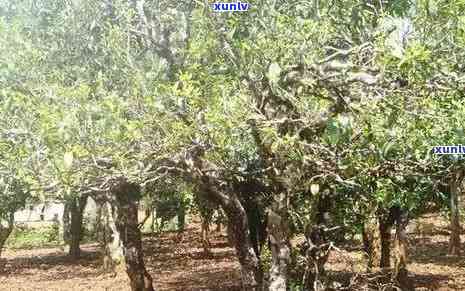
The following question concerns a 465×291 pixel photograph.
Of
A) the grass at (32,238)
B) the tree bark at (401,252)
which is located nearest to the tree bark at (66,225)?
the grass at (32,238)

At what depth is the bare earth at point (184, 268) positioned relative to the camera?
77.4ft

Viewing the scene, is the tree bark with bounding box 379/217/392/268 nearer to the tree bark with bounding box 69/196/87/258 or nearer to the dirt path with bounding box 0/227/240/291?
the dirt path with bounding box 0/227/240/291

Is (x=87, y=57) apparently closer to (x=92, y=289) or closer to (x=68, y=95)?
(x=68, y=95)

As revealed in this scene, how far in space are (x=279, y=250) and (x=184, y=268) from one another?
19375 millimetres

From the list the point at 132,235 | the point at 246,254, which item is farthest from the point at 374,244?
the point at 246,254

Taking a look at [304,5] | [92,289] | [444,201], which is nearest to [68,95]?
[304,5]

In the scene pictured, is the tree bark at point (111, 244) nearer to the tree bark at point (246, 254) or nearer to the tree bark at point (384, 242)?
the tree bark at point (384, 242)

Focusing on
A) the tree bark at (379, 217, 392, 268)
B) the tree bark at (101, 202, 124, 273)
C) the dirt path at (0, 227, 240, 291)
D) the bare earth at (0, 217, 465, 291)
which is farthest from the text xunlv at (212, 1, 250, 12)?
the tree bark at (101, 202, 124, 273)

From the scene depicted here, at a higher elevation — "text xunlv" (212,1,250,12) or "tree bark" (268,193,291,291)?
"text xunlv" (212,1,250,12)

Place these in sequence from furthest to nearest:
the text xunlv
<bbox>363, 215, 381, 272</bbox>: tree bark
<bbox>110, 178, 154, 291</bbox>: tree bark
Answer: <bbox>363, 215, 381, 272</bbox>: tree bark < <bbox>110, 178, 154, 291</bbox>: tree bark < the text xunlv

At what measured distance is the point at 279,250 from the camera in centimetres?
1140

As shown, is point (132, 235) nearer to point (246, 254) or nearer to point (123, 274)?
point (246, 254)

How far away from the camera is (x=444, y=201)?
19.5 m

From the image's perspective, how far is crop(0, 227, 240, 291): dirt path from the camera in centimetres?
2477
